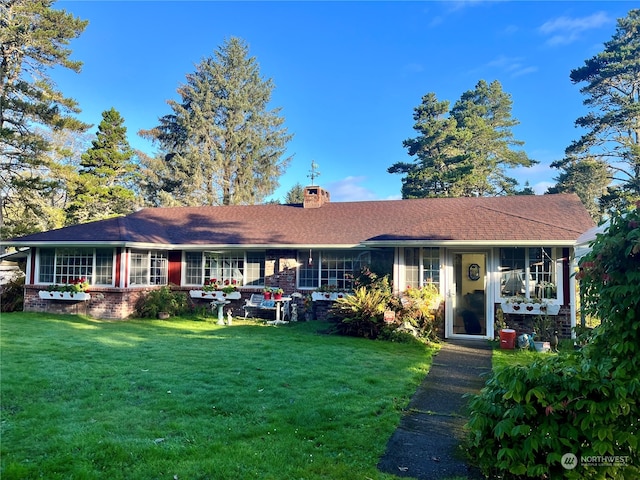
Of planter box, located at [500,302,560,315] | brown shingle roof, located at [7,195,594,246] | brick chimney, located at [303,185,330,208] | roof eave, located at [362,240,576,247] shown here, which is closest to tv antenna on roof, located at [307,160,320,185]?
brick chimney, located at [303,185,330,208]

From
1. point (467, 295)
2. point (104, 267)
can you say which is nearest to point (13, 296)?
point (104, 267)

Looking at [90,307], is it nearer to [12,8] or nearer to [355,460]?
[355,460]

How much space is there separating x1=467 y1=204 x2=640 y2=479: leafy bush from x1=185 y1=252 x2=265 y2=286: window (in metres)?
12.0

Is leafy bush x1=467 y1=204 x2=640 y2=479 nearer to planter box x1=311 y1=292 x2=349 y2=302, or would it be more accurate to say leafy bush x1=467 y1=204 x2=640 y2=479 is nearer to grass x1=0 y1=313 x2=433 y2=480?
grass x1=0 y1=313 x2=433 y2=480

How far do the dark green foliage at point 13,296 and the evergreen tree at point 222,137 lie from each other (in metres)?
14.2

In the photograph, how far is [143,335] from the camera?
10.2 m

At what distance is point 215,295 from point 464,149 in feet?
70.9

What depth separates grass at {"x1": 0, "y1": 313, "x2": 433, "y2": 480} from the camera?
347 centimetres

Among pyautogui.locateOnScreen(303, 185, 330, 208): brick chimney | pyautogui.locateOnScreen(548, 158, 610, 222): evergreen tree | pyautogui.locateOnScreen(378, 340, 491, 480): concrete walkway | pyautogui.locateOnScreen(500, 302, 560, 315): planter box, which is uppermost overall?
pyautogui.locateOnScreen(548, 158, 610, 222): evergreen tree

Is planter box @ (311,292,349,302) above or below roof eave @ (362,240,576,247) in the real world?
below

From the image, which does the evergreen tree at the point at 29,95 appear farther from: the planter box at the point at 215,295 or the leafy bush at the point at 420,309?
the leafy bush at the point at 420,309

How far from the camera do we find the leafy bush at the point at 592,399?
9.29 feet

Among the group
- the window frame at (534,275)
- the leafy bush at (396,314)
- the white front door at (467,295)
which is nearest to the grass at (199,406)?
the leafy bush at (396,314)

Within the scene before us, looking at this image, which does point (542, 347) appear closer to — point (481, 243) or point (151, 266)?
point (481, 243)
